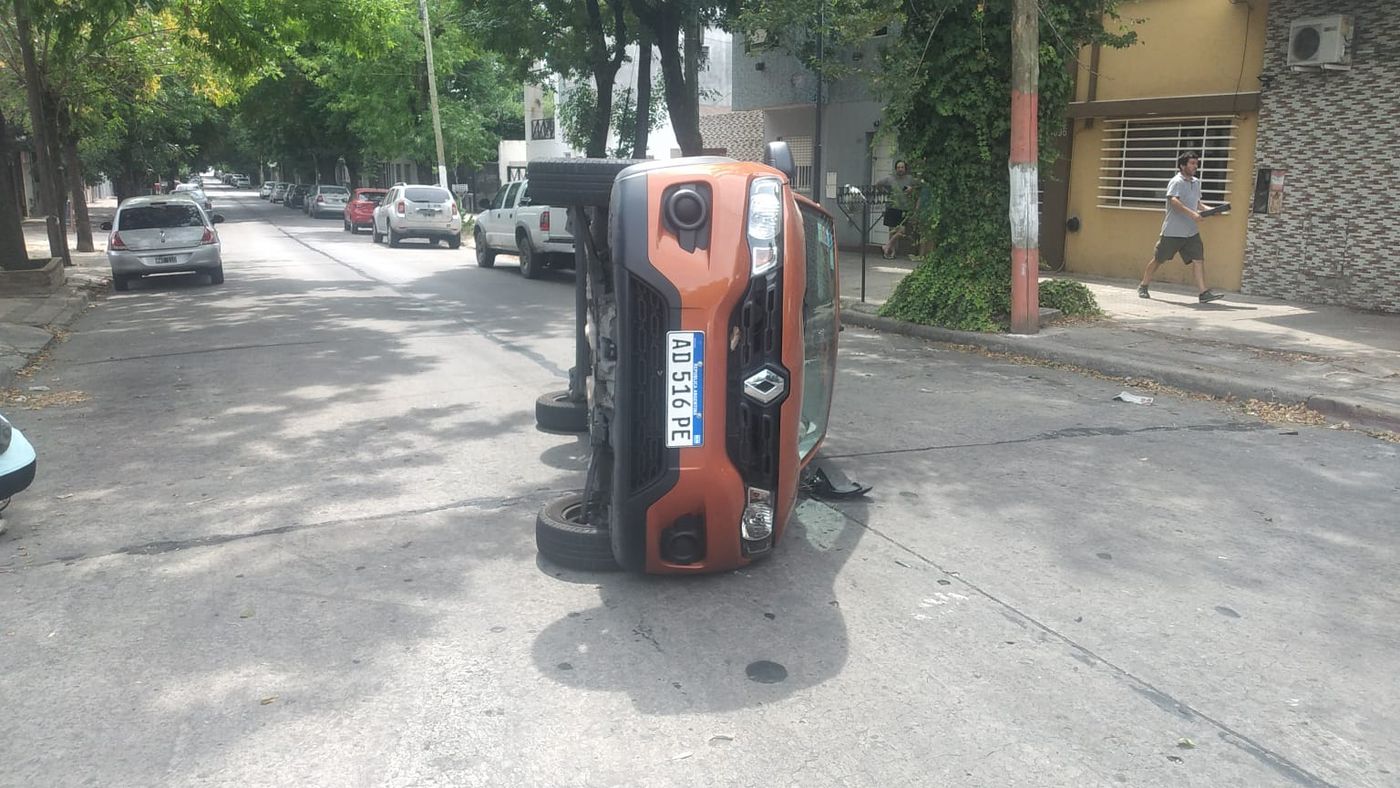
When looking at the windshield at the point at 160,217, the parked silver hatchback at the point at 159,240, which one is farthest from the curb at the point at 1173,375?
the windshield at the point at 160,217

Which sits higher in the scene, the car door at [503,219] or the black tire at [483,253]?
the car door at [503,219]

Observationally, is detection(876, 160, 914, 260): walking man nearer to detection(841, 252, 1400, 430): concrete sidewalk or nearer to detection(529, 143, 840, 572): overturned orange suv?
detection(841, 252, 1400, 430): concrete sidewalk

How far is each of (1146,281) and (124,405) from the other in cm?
1186

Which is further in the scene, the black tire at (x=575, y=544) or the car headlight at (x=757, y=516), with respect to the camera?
the black tire at (x=575, y=544)

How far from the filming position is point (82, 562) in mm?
5102

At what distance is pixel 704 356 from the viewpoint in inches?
164

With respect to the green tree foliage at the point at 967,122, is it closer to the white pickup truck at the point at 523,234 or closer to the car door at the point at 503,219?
the white pickup truck at the point at 523,234

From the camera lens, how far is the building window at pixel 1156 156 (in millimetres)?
15234

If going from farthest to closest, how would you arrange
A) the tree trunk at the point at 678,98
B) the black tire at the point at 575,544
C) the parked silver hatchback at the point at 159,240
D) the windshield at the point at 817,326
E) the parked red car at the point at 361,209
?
the parked red car at the point at 361,209
the tree trunk at the point at 678,98
the parked silver hatchback at the point at 159,240
the windshield at the point at 817,326
the black tire at the point at 575,544

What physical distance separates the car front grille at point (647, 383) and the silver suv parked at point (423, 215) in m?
23.9

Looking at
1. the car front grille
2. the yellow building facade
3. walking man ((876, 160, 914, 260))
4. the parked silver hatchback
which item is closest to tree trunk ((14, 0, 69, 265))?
the parked silver hatchback

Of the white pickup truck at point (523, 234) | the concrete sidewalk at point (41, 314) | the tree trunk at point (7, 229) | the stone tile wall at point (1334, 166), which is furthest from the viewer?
the white pickup truck at point (523, 234)

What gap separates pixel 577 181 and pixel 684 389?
1109 mm

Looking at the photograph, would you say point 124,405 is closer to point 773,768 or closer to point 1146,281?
point 773,768
